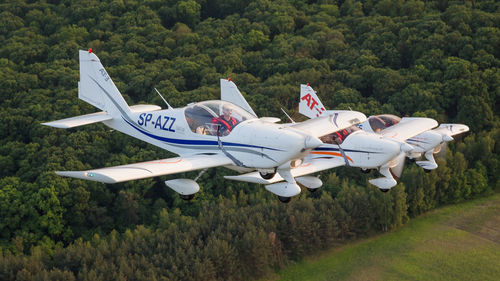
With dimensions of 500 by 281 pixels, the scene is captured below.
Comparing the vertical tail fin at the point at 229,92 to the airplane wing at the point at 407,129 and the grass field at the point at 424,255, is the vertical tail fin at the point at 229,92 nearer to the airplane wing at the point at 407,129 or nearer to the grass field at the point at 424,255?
the airplane wing at the point at 407,129

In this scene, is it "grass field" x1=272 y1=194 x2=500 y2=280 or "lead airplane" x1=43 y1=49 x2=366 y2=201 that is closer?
"lead airplane" x1=43 y1=49 x2=366 y2=201

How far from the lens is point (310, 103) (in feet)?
119

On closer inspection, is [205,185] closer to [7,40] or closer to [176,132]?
[176,132]

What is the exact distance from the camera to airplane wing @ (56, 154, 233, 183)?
21031mm

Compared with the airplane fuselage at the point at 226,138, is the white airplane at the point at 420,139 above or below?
below

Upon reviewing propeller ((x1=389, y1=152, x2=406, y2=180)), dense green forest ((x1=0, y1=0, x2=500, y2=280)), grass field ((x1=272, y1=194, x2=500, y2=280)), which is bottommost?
grass field ((x1=272, y1=194, x2=500, y2=280))

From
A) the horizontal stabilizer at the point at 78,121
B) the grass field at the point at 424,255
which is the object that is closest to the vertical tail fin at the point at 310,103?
the horizontal stabilizer at the point at 78,121

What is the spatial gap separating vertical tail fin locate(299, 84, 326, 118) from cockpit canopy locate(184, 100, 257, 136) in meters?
→ 11.3

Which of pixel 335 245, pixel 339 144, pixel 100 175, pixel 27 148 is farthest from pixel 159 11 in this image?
pixel 100 175

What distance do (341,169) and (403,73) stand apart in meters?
13.0

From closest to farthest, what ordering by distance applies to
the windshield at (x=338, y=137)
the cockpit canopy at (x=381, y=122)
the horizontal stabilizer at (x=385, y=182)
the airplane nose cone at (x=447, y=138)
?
the horizontal stabilizer at (x=385, y=182)
the windshield at (x=338, y=137)
the cockpit canopy at (x=381, y=122)
the airplane nose cone at (x=447, y=138)

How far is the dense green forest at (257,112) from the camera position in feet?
148

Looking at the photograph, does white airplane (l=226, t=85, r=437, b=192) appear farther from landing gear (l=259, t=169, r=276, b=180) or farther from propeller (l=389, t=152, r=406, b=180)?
landing gear (l=259, t=169, r=276, b=180)

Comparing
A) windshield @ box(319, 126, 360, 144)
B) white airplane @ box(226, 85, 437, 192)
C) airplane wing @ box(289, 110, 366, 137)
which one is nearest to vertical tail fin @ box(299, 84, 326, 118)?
white airplane @ box(226, 85, 437, 192)
